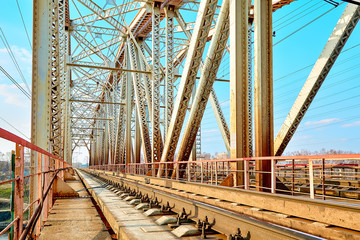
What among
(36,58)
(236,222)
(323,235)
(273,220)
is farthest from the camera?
(36,58)

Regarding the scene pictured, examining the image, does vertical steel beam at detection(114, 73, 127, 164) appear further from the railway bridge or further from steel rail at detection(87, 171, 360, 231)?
steel rail at detection(87, 171, 360, 231)

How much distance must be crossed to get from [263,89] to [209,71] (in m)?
2.61

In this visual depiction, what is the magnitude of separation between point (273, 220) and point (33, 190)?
525cm

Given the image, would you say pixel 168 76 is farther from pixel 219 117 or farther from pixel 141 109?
pixel 219 117

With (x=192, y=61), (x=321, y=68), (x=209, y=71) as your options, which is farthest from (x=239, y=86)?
(x=321, y=68)

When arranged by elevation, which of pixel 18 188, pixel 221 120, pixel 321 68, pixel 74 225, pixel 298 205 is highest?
pixel 321 68

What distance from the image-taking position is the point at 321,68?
12.2m

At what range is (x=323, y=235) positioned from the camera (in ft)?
Answer: 13.4

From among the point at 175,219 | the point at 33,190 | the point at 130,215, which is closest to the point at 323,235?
the point at 175,219

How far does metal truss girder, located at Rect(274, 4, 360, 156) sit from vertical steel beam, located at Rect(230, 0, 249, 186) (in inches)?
153

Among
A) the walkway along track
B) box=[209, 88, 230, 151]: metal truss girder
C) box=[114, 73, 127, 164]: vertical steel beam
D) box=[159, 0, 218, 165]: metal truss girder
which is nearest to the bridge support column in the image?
box=[114, 73, 127, 164]: vertical steel beam

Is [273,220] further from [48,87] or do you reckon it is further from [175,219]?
[48,87]

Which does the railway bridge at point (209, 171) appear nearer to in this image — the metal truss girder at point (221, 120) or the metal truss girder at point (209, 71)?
the metal truss girder at point (209, 71)

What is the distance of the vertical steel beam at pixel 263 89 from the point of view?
8.93 m
